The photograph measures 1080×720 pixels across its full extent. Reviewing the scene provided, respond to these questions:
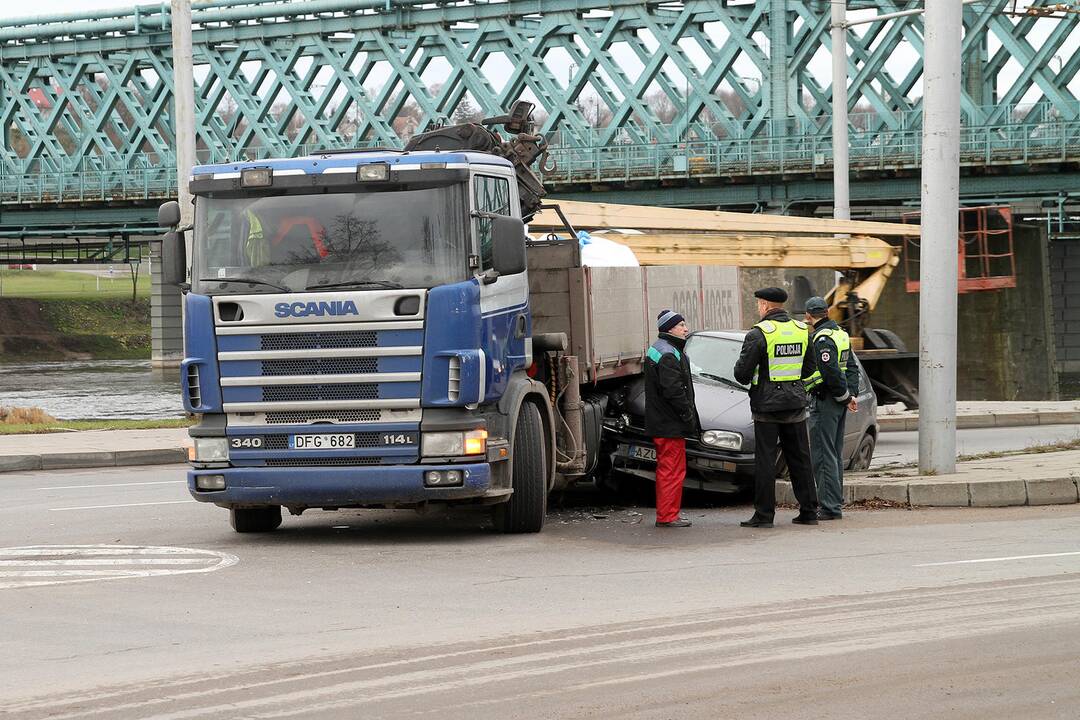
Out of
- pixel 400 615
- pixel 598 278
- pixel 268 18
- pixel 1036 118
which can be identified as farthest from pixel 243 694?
pixel 268 18

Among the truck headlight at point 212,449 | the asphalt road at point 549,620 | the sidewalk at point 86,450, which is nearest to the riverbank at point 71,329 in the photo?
the sidewalk at point 86,450

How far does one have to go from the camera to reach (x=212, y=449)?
38.0 ft

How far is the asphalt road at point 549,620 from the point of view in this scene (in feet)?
21.6

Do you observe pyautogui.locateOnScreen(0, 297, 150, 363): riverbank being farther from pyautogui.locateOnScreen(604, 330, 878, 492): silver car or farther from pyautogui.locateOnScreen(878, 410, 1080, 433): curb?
pyautogui.locateOnScreen(604, 330, 878, 492): silver car

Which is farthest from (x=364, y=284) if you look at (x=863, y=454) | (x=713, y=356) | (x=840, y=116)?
(x=840, y=116)

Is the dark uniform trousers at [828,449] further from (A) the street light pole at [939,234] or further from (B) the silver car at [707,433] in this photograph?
(A) the street light pole at [939,234]

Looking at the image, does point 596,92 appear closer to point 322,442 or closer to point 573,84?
point 573,84

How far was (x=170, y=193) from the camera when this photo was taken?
64312mm

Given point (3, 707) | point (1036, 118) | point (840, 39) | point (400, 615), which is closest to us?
point (3, 707)

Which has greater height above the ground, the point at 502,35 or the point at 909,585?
the point at 502,35

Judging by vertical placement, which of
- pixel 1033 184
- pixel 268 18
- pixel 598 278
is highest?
pixel 268 18

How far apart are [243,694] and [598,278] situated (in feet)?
25.8

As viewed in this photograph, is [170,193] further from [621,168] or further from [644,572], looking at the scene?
[644,572]

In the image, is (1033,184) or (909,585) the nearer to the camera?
(909,585)
